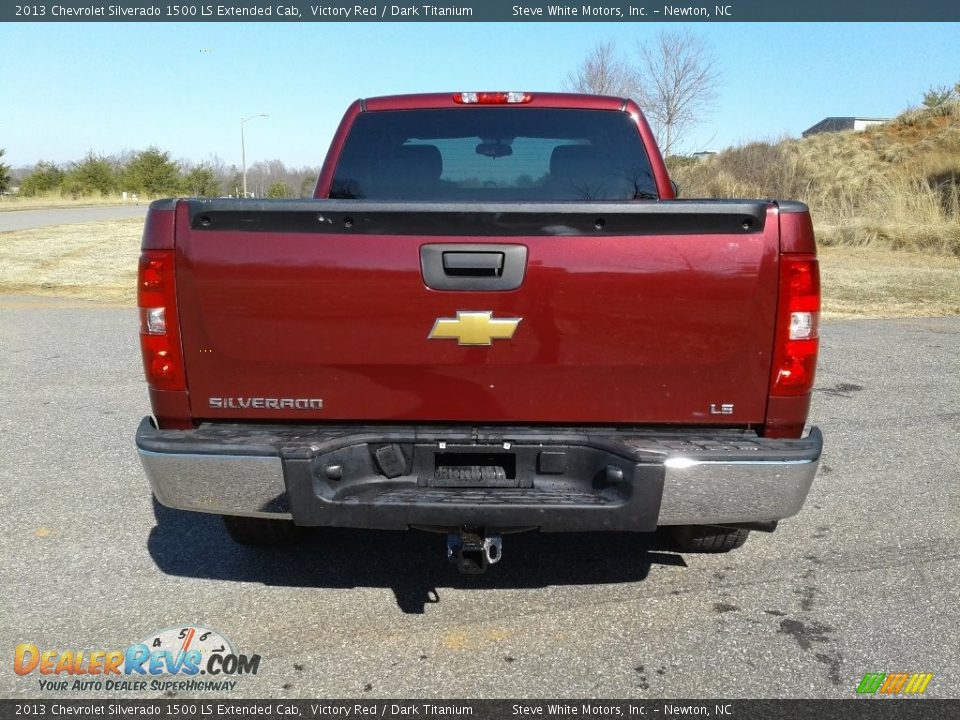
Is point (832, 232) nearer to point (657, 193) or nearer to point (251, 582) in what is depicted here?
point (657, 193)

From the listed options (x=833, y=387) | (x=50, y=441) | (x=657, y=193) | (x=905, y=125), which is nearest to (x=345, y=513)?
(x=657, y=193)

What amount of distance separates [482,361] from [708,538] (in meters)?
1.55

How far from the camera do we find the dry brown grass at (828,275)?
12320 millimetres

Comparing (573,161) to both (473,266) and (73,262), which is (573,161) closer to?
(473,266)

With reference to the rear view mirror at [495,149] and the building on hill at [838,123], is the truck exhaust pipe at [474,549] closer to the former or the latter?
the rear view mirror at [495,149]

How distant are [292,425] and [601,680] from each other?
4.47 feet

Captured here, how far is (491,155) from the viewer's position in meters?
4.27

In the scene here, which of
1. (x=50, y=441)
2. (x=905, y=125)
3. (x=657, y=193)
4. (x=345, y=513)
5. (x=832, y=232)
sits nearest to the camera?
(x=345, y=513)

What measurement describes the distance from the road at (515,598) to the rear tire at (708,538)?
69mm

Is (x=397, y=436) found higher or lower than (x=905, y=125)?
lower

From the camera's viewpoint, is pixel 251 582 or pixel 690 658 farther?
pixel 251 582

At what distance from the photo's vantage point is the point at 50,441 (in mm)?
5621

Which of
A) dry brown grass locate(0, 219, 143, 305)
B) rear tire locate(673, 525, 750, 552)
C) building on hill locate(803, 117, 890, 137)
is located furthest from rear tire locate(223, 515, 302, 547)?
building on hill locate(803, 117, 890, 137)

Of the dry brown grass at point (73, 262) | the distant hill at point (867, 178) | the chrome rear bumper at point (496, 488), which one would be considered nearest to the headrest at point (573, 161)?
the chrome rear bumper at point (496, 488)
